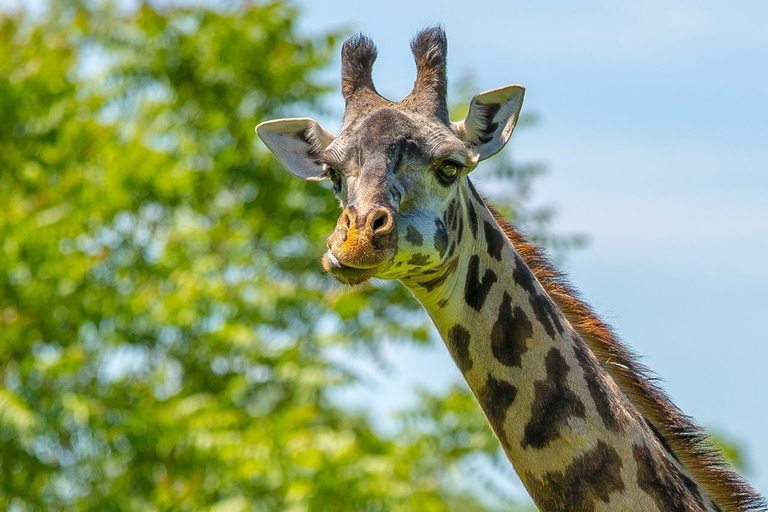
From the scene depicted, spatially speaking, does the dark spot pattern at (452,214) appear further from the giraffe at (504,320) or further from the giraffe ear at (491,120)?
the giraffe ear at (491,120)

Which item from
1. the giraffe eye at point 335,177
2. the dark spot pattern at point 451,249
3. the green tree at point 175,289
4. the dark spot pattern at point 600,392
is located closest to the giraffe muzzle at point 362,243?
the dark spot pattern at point 451,249

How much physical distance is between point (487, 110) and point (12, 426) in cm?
1121

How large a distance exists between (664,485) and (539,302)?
40.1 inches

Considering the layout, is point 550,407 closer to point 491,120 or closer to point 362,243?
point 362,243

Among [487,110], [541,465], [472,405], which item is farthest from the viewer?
[472,405]

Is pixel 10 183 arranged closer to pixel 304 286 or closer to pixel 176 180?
pixel 176 180

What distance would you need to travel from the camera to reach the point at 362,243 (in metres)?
5.43

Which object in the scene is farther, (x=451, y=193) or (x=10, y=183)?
(x=10, y=183)

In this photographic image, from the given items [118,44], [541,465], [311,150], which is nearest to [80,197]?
[118,44]

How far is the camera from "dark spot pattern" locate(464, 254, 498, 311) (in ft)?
19.8

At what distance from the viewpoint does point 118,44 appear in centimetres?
1855

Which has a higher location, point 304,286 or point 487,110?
point 487,110

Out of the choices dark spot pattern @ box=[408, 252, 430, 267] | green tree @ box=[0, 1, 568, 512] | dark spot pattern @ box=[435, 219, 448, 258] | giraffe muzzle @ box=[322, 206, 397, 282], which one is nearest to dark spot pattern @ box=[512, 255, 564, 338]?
dark spot pattern @ box=[435, 219, 448, 258]

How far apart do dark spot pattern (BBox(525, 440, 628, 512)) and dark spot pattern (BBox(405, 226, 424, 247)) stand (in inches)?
46.1
